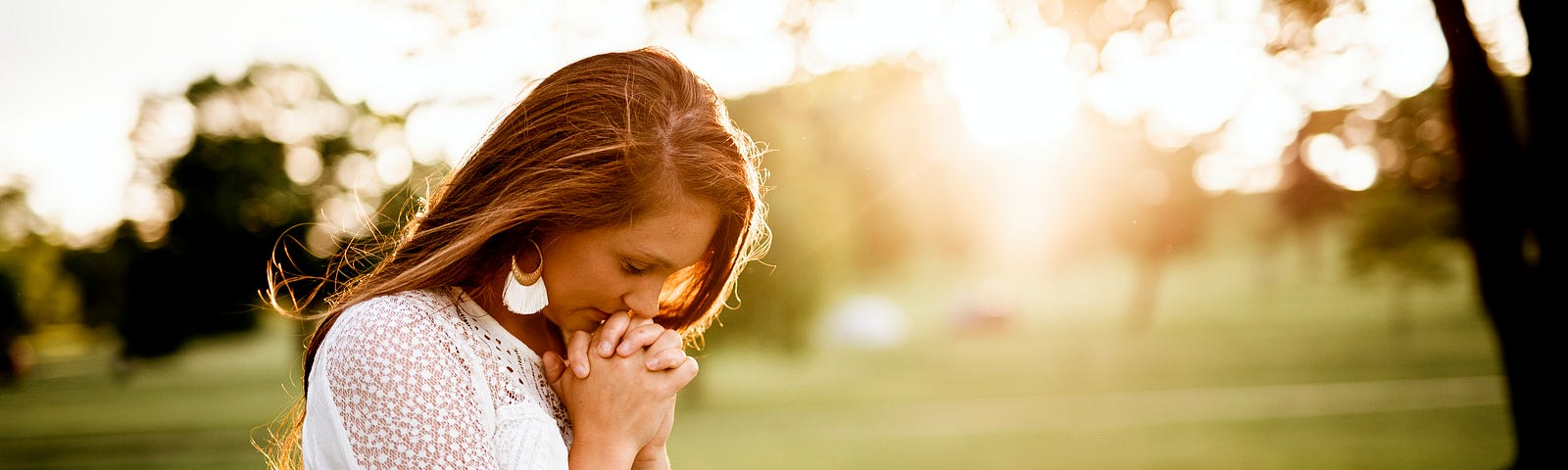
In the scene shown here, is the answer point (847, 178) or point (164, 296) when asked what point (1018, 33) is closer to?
point (847, 178)

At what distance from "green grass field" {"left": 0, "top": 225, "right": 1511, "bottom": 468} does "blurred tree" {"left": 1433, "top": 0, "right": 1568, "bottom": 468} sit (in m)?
3.94

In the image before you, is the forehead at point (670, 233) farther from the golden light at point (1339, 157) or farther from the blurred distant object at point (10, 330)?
the blurred distant object at point (10, 330)

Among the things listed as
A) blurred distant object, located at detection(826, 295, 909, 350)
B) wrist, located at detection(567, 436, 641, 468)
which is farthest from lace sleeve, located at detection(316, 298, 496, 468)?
blurred distant object, located at detection(826, 295, 909, 350)

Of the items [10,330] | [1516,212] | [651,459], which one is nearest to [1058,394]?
[1516,212]

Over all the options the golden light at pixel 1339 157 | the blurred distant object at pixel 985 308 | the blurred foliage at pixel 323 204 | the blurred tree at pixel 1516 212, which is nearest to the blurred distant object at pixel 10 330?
the blurred foliage at pixel 323 204

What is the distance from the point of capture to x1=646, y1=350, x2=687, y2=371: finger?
218 centimetres

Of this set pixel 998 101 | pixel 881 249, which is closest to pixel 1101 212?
pixel 881 249

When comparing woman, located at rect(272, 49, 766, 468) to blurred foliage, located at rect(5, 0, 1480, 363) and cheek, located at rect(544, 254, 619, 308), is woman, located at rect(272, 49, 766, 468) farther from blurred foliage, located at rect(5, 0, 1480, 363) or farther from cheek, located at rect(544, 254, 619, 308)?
blurred foliage, located at rect(5, 0, 1480, 363)

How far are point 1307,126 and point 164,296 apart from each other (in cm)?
3204

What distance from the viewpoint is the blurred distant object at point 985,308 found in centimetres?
7056

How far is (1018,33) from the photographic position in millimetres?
6508

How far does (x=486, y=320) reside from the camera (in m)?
2.19

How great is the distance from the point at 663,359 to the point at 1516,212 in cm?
495

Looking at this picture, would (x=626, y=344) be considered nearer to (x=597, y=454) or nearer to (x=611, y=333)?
(x=611, y=333)
